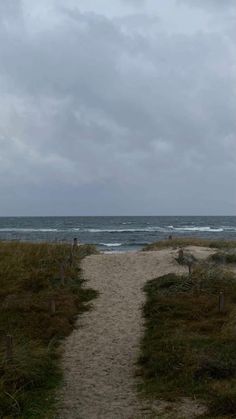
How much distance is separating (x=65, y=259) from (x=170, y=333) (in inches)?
373

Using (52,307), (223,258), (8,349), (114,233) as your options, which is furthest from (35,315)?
→ (114,233)

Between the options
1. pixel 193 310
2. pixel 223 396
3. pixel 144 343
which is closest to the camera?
pixel 223 396

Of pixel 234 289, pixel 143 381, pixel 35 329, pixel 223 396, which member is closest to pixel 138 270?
pixel 234 289

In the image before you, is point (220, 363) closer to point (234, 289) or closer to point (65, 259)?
point (234, 289)

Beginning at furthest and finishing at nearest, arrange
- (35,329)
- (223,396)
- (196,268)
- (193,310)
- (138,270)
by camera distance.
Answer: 1. (138,270)
2. (196,268)
3. (193,310)
4. (35,329)
5. (223,396)

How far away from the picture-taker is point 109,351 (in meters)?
Result: 10.9

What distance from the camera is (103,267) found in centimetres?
2034

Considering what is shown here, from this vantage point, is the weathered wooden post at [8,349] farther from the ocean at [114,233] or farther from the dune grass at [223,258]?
the ocean at [114,233]

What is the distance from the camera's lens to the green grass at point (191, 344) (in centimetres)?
829

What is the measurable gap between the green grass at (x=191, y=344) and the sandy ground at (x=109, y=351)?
338 mm

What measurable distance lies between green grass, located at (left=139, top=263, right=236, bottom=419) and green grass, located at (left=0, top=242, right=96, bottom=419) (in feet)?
5.86

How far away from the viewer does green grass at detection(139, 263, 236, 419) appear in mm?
8289

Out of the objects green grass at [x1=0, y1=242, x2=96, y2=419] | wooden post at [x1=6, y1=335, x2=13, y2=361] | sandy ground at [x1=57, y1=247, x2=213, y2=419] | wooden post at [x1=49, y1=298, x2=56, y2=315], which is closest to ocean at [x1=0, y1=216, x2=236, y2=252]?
green grass at [x1=0, y1=242, x2=96, y2=419]

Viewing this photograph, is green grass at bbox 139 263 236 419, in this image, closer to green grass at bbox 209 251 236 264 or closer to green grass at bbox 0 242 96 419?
green grass at bbox 0 242 96 419
